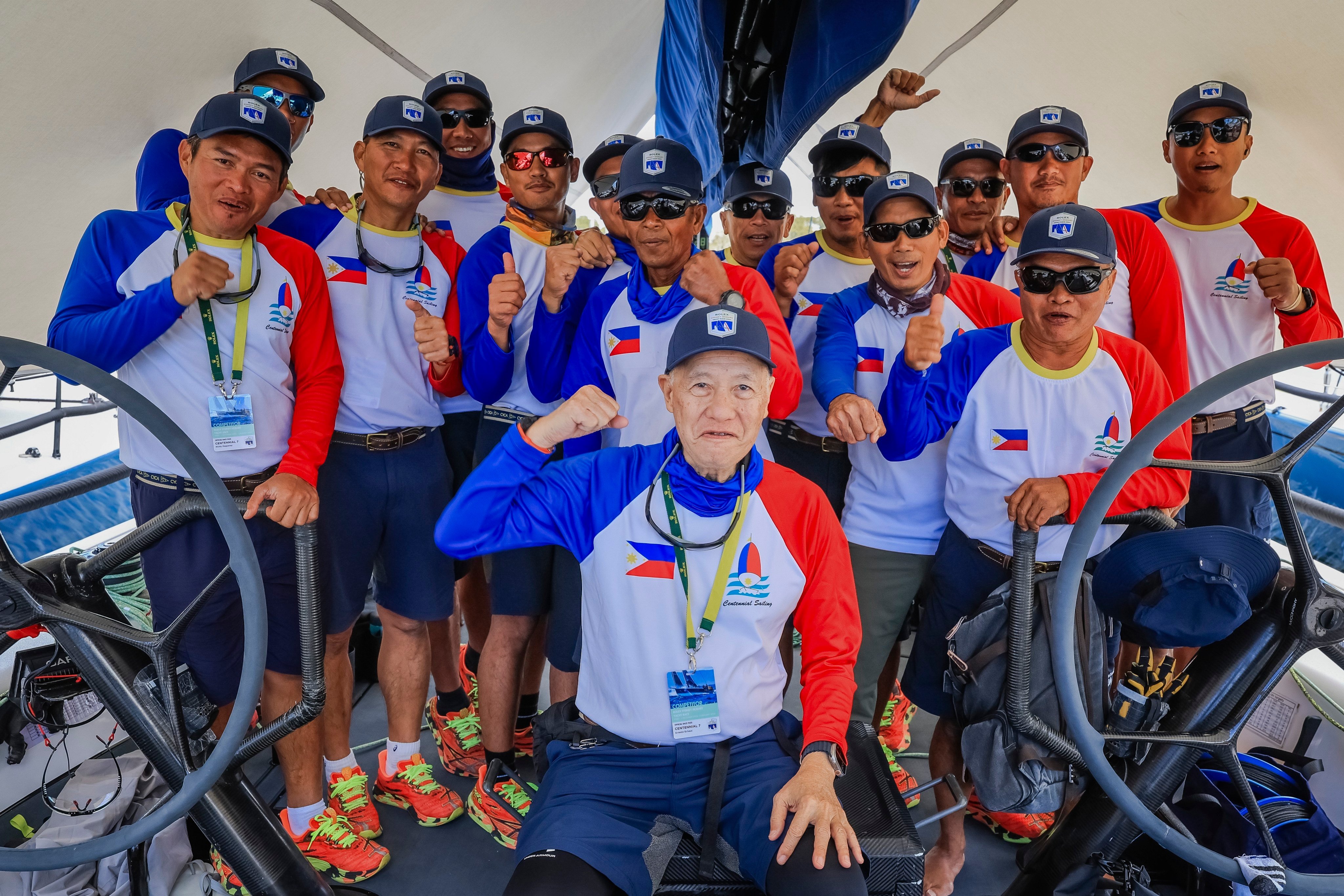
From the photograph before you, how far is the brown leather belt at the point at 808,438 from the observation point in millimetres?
2518

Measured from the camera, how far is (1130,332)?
7.90 ft

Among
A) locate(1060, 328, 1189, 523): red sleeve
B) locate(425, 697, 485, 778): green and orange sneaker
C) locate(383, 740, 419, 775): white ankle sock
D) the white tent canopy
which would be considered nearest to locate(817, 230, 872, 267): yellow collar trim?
locate(1060, 328, 1189, 523): red sleeve

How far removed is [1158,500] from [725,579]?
1.04 meters

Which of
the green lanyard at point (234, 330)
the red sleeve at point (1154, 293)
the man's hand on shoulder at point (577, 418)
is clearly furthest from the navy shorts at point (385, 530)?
the red sleeve at point (1154, 293)

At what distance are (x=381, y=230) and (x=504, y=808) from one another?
1607 millimetres

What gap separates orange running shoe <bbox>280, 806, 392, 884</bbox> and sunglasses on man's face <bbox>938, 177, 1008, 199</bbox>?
2616 mm

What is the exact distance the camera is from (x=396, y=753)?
241 cm

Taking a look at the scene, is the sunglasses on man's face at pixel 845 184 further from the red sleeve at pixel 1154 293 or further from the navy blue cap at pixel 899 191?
the red sleeve at pixel 1154 293

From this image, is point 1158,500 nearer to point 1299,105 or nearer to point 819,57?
point 1299,105

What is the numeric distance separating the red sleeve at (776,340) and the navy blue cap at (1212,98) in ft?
4.42

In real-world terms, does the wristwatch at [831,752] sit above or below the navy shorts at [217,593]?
below

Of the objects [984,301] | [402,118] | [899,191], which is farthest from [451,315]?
[984,301]

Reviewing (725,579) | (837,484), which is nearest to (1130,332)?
(837,484)

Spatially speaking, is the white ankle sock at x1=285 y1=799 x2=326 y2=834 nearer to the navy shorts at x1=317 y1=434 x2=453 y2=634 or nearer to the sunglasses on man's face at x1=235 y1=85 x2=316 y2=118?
the navy shorts at x1=317 y1=434 x2=453 y2=634
